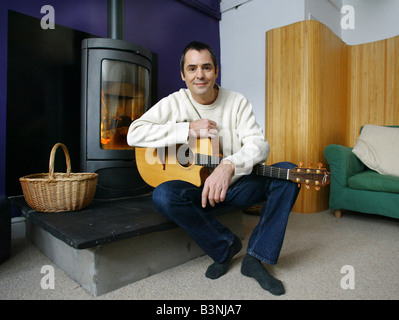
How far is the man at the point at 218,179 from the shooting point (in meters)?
1.15

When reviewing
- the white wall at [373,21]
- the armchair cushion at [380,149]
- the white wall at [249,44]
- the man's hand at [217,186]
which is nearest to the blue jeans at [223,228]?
the man's hand at [217,186]

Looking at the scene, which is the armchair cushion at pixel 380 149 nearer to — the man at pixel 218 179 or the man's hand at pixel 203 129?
the man at pixel 218 179

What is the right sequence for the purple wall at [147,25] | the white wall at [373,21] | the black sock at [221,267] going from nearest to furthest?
the black sock at [221,267]
the purple wall at [147,25]
the white wall at [373,21]

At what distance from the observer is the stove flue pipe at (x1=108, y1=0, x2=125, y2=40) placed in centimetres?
205

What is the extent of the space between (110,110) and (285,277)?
1423 millimetres

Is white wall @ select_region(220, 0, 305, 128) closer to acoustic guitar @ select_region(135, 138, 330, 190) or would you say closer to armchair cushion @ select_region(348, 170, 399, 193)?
armchair cushion @ select_region(348, 170, 399, 193)

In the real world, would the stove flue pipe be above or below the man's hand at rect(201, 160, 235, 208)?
above

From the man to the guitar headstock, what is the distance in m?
0.07

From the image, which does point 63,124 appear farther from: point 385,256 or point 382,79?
point 382,79

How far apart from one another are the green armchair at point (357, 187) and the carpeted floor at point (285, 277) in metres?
0.40

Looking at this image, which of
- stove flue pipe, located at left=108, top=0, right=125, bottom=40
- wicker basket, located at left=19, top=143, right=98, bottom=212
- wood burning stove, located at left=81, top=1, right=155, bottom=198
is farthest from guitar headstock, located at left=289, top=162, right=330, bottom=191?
stove flue pipe, located at left=108, top=0, right=125, bottom=40

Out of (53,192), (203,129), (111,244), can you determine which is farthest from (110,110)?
(111,244)

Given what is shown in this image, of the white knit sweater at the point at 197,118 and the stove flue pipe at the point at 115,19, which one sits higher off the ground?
the stove flue pipe at the point at 115,19

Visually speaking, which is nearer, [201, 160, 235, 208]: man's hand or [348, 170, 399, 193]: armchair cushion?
[201, 160, 235, 208]: man's hand
